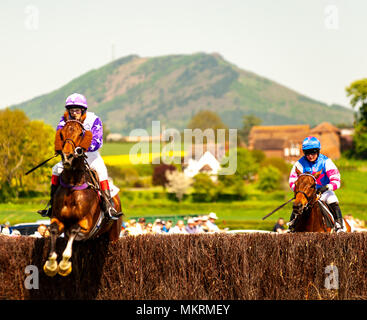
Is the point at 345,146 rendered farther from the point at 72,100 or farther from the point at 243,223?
the point at 72,100

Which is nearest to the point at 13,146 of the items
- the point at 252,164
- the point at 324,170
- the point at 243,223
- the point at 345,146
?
the point at 243,223

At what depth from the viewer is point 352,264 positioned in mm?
10555

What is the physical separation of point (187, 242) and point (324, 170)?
126 inches

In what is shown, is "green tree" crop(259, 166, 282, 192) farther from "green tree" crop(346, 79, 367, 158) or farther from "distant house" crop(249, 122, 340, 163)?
"distant house" crop(249, 122, 340, 163)

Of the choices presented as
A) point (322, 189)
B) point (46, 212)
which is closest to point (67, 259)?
point (46, 212)

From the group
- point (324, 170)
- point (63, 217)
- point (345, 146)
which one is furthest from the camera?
point (345, 146)

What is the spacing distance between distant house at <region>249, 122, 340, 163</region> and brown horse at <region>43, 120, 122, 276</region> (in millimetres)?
114666

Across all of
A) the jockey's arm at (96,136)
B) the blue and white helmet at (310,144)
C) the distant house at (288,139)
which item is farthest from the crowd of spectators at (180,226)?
the distant house at (288,139)

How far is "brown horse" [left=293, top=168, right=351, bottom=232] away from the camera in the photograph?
1107 centimetres

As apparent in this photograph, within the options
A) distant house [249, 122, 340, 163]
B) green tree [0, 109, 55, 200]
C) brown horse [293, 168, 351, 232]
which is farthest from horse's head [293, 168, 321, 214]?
distant house [249, 122, 340, 163]

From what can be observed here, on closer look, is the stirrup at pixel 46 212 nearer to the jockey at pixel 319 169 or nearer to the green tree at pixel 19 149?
the jockey at pixel 319 169

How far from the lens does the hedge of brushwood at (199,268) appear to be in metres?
10.3

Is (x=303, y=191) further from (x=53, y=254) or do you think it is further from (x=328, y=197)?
(x=53, y=254)
